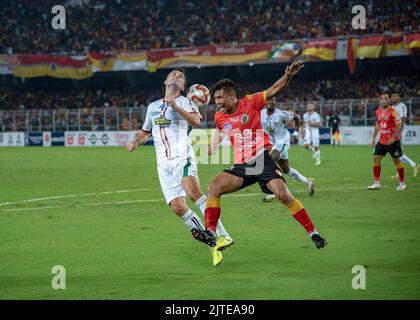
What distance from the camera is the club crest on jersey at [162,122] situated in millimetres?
11367

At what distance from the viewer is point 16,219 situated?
620 inches

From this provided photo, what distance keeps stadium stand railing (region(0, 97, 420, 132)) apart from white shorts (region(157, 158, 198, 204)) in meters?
36.5

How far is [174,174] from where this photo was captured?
443 inches

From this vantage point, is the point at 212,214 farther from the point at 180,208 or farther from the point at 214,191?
the point at 180,208

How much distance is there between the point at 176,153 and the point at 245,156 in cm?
101

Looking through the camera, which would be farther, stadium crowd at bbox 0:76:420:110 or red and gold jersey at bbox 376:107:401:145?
stadium crowd at bbox 0:76:420:110

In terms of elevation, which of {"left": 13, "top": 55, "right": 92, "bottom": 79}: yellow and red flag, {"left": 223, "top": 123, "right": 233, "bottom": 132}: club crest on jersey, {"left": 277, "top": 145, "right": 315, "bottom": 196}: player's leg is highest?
{"left": 13, "top": 55, "right": 92, "bottom": 79}: yellow and red flag

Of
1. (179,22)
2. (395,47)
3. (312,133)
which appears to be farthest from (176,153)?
(179,22)

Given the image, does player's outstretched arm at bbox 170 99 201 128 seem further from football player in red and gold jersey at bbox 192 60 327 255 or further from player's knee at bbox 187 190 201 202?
player's knee at bbox 187 190 201 202

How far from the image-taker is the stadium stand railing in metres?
47.8

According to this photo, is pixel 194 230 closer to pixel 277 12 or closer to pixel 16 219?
pixel 16 219

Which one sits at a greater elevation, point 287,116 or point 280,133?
point 287,116

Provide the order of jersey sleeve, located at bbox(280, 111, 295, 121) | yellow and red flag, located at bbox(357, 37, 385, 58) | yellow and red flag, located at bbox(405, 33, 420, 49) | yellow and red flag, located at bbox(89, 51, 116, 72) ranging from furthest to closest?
yellow and red flag, located at bbox(89, 51, 116, 72) → yellow and red flag, located at bbox(357, 37, 385, 58) → yellow and red flag, located at bbox(405, 33, 420, 49) → jersey sleeve, located at bbox(280, 111, 295, 121)

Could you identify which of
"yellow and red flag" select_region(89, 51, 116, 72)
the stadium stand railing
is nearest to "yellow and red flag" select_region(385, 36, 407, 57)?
the stadium stand railing
